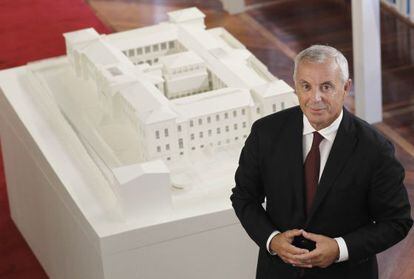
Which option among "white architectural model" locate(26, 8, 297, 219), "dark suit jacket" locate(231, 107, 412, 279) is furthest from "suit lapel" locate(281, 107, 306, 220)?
"white architectural model" locate(26, 8, 297, 219)

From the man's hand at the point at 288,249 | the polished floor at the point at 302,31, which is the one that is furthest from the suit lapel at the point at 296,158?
the polished floor at the point at 302,31

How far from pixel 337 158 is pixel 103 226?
1.87 meters

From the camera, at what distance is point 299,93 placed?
4059mm

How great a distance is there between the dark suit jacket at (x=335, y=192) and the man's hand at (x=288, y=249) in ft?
0.24

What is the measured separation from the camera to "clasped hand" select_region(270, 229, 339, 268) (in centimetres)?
412

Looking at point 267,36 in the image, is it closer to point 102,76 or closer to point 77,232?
point 102,76

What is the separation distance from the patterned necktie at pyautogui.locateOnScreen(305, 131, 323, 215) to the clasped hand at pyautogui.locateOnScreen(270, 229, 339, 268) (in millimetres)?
134

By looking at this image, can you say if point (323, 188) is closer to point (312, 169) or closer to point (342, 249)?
point (312, 169)

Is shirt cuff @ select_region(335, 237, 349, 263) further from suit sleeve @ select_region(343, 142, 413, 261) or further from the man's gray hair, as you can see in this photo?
the man's gray hair

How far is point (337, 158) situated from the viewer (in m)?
4.18

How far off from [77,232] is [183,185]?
1.99ft

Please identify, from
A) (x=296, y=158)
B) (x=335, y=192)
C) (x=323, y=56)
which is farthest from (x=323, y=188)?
(x=323, y=56)

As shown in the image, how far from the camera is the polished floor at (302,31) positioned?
905 cm

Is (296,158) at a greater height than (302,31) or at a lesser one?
greater
